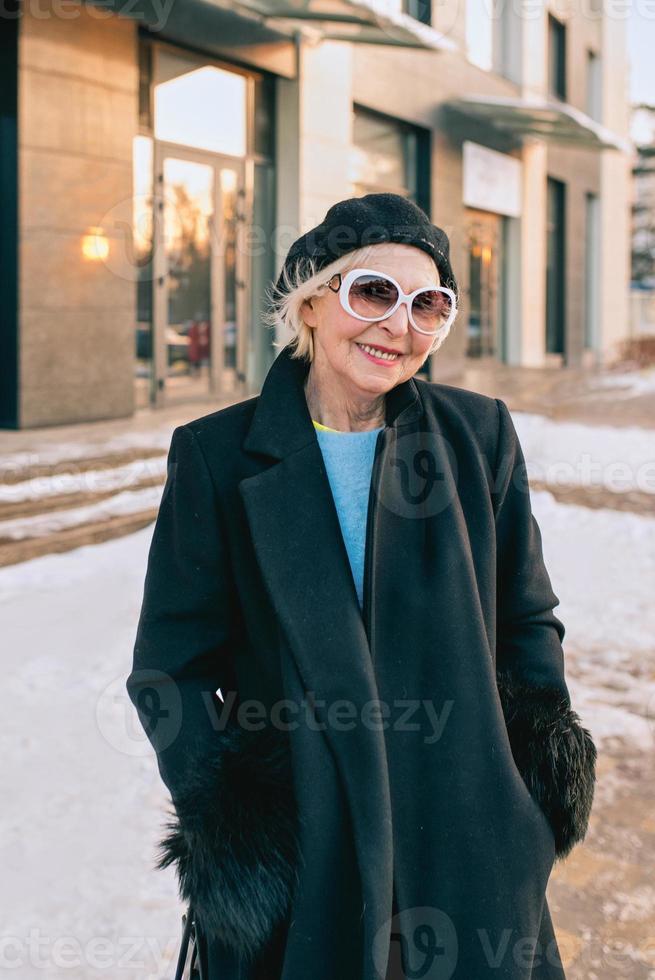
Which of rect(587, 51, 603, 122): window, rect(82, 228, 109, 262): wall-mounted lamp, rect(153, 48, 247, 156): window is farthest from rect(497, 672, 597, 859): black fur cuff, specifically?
rect(587, 51, 603, 122): window

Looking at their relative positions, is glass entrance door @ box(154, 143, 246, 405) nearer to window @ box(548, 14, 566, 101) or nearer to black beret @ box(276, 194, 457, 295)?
black beret @ box(276, 194, 457, 295)

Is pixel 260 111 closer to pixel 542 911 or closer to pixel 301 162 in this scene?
pixel 301 162

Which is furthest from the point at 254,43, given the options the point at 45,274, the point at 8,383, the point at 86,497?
A: the point at 86,497

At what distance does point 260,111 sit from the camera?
41.7ft

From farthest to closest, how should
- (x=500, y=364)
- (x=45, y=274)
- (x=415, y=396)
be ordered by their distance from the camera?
(x=500, y=364)
(x=45, y=274)
(x=415, y=396)

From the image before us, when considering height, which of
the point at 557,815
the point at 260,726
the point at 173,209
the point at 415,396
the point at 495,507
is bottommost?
the point at 557,815

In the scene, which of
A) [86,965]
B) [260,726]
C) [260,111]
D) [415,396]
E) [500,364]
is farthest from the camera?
[500,364]

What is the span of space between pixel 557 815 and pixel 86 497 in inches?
214

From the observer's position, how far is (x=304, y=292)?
1781 mm

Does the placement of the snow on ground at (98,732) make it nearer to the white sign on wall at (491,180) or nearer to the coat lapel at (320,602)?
the coat lapel at (320,602)

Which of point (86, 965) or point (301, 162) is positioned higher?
point (301, 162)

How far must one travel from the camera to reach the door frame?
1124 centimetres

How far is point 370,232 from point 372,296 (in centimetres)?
10

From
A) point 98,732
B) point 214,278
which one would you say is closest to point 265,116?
point 214,278
